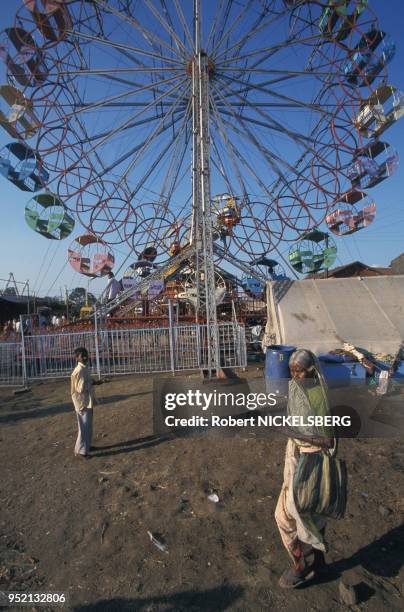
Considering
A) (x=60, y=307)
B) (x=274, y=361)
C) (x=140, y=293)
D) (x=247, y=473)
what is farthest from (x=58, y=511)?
(x=60, y=307)

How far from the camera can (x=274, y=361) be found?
6801 millimetres

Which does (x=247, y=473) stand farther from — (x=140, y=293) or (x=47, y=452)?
(x=140, y=293)

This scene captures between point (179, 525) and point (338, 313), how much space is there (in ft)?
21.0

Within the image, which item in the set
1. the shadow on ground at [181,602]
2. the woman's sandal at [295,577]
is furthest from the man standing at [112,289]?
the woman's sandal at [295,577]

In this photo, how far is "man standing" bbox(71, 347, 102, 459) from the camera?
4.88 meters

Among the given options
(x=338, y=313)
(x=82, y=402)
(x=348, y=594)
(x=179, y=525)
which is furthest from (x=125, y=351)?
(x=348, y=594)

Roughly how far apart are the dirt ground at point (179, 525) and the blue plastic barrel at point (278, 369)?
175 centimetres

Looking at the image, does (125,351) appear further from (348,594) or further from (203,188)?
(348,594)

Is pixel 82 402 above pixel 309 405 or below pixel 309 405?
below

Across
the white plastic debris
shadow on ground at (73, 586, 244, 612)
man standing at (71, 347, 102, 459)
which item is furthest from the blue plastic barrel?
shadow on ground at (73, 586, 244, 612)

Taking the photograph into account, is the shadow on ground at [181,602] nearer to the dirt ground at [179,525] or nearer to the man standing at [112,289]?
the dirt ground at [179,525]

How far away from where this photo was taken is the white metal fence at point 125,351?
9945 mm

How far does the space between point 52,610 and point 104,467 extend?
220 cm

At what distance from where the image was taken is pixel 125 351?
10.1 m
